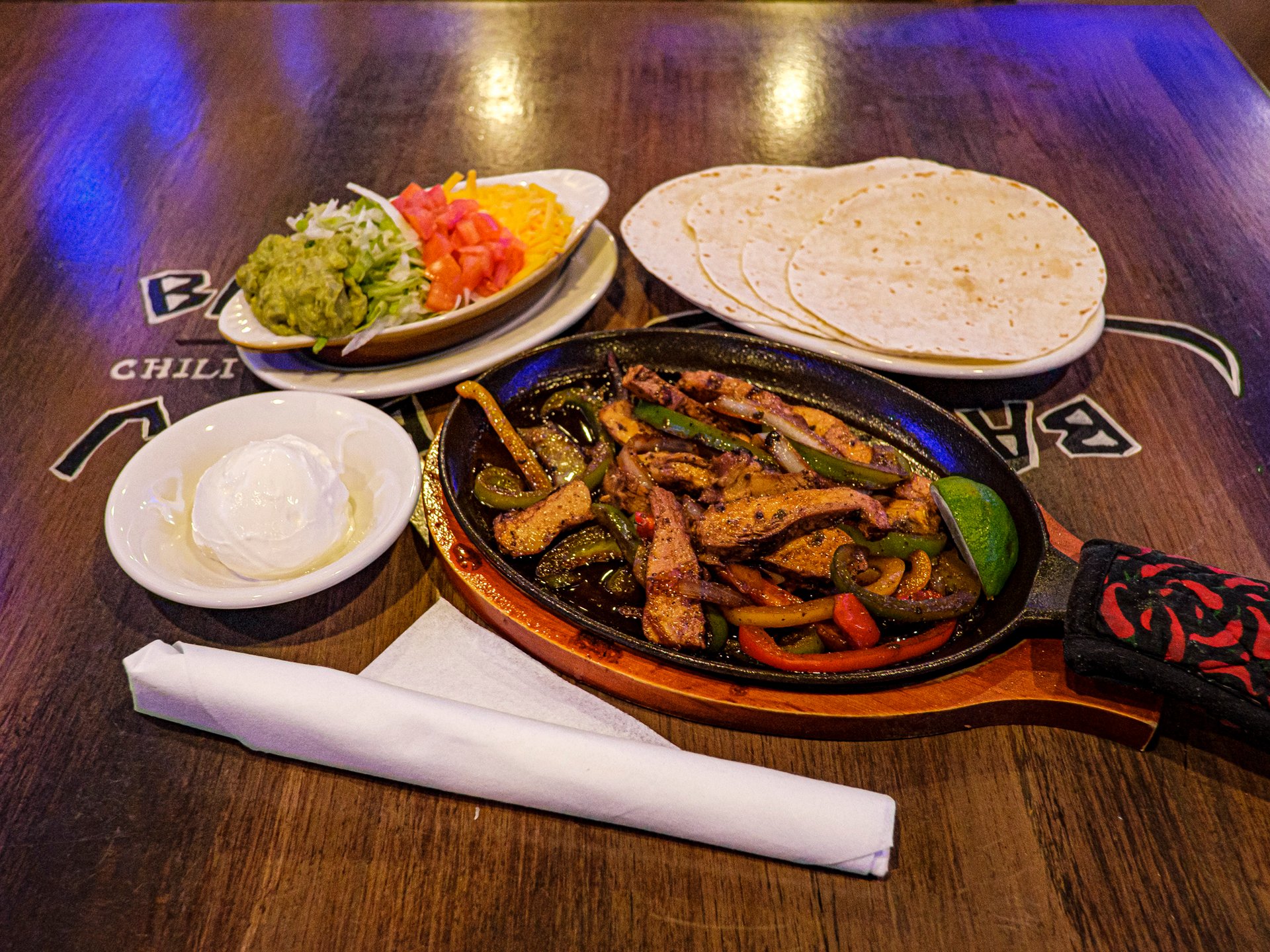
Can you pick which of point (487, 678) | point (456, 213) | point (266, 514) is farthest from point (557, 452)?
point (456, 213)

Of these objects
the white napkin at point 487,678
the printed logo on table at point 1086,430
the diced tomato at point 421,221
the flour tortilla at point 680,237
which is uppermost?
the diced tomato at point 421,221

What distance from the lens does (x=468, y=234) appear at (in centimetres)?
291

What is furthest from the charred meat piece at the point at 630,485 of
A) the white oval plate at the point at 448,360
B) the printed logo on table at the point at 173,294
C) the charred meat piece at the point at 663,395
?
the printed logo on table at the point at 173,294

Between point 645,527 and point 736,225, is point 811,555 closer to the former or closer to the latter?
point 645,527

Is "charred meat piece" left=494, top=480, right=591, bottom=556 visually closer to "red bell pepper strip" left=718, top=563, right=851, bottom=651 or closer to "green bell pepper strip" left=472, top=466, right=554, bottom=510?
"green bell pepper strip" left=472, top=466, right=554, bottom=510

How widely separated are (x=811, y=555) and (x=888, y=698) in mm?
390

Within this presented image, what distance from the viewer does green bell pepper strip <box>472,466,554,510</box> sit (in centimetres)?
238

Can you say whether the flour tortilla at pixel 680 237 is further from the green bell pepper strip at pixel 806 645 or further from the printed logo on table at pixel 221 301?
the printed logo on table at pixel 221 301

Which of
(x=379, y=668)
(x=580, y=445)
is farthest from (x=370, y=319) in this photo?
(x=379, y=668)

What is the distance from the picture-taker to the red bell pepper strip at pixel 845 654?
1989mm

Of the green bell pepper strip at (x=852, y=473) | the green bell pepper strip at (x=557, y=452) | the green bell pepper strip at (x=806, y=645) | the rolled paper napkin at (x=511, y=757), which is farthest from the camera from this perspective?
the green bell pepper strip at (x=557, y=452)

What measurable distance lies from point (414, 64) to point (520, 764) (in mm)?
4168

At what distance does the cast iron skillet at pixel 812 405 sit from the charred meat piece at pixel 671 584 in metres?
0.06

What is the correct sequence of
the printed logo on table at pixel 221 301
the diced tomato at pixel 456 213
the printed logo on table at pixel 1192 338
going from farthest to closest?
the printed logo on table at pixel 221 301, the printed logo on table at pixel 1192 338, the diced tomato at pixel 456 213
